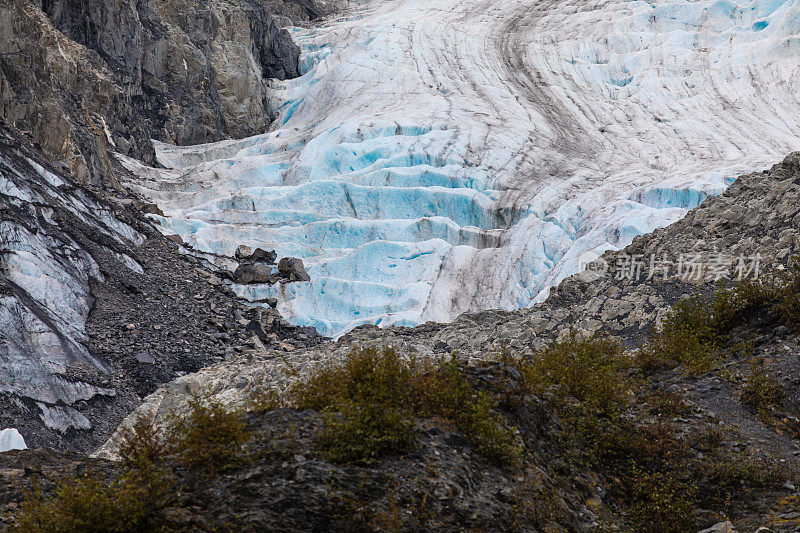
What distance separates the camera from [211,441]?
12.6 feet

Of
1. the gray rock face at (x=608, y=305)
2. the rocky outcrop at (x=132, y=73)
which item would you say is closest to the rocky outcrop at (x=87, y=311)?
the gray rock face at (x=608, y=305)

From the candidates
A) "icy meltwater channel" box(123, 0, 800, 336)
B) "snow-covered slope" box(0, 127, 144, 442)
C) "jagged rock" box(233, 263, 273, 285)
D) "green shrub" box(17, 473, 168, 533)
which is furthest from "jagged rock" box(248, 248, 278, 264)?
"green shrub" box(17, 473, 168, 533)

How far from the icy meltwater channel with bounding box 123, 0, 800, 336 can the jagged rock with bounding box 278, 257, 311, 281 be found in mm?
464

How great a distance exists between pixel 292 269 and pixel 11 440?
9.64 meters

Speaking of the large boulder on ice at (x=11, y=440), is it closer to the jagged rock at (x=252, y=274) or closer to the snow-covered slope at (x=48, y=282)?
the snow-covered slope at (x=48, y=282)

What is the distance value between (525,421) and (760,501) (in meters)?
1.66

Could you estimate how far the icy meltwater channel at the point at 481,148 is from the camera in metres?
17.2

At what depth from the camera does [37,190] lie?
44.8 feet

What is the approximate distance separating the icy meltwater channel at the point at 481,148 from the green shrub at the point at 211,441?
1130 centimetres

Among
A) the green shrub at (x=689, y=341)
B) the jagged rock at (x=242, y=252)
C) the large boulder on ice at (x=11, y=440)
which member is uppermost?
the jagged rock at (x=242, y=252)

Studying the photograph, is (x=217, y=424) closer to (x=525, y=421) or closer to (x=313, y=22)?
(x=525, y=421)

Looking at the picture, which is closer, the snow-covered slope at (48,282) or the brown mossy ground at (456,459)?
the brown mossy ground at (456,459)

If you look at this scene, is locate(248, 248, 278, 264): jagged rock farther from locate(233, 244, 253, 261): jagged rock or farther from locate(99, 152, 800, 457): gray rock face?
locate(99, 152, 800, 457): gray rock face

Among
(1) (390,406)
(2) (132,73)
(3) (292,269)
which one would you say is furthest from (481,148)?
(1) (390,406)
